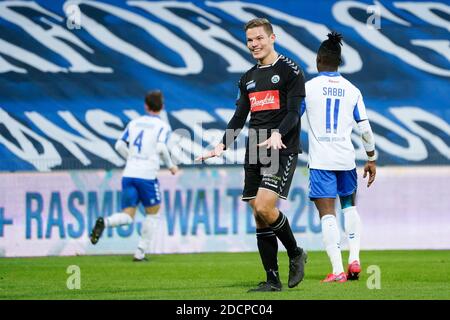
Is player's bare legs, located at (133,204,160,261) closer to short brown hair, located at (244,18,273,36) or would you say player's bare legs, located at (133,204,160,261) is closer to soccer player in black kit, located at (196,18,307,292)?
soccer player in black kit, located at (196,18,307,292)

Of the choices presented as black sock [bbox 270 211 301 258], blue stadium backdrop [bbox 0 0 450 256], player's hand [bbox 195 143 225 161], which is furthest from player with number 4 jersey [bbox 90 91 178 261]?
black sock [bbox 270 211 301 258]

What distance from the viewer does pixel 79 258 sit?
1418 centimetres

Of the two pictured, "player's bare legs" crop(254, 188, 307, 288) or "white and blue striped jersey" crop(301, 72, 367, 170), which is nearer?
"player's bare legs" crop(254, 188, 307, 288)

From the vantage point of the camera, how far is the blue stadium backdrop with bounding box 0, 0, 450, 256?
592 inches

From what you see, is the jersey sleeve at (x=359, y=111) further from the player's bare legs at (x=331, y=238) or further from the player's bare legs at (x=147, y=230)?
the player's bare legs at (x=147, y=230)

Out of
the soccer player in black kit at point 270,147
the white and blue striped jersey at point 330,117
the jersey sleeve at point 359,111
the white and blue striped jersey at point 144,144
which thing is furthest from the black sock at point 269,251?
the white and blue striped jersey at point 144,144

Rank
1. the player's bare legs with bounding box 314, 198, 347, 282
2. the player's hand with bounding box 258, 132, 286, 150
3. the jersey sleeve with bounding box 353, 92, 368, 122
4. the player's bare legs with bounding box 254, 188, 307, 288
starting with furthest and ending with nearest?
the jersey sleeve with bounding box 353, 92, 368, 122 < the player's bare legs with bounding box 314, 198, 347, 282 < the player's bare legs with bounding box 254, 188, 307, 288 < the player's hand with bounding box 258, 132, 286, 150

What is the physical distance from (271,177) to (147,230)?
5.81 meters

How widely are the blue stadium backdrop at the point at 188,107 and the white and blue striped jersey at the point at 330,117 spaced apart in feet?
18.2

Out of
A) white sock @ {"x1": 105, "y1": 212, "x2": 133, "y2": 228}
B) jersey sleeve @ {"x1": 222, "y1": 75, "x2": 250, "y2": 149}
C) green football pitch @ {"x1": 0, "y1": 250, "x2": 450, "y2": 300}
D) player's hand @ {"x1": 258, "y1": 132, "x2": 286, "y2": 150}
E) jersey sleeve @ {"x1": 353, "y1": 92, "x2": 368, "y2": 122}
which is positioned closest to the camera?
player's hand @ {"x1": 258, "y1": 132, "x2": 286, "y2": 150}

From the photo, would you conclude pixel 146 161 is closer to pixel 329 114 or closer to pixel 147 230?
pixel 147 230

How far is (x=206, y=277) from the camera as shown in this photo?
35.0 feet
